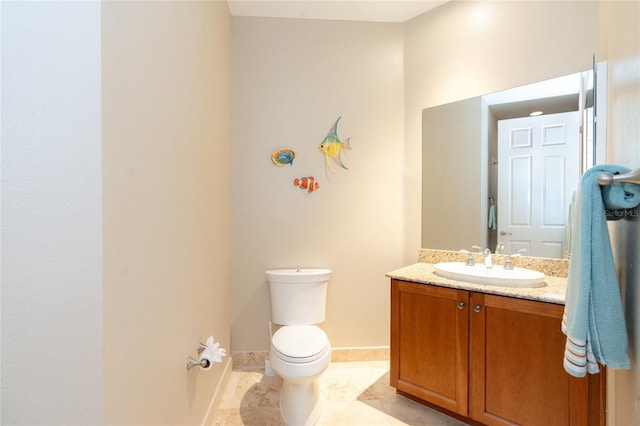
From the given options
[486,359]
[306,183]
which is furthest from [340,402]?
[306,183]

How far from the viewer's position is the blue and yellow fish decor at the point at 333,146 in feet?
8.27

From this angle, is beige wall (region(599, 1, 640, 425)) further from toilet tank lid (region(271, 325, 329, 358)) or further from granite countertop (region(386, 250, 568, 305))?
toilet tank lid (region(271, 325, 329, 358))

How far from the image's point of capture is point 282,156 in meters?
2.48

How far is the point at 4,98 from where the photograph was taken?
704 mm

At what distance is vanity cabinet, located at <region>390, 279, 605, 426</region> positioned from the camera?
1.46m

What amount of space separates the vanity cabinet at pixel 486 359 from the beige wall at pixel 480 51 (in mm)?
686

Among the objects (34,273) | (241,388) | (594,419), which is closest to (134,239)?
(34,273)

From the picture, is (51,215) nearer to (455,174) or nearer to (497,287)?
(497,287)

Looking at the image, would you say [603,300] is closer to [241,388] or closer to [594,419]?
[594,419]

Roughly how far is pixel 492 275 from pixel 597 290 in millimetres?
1053

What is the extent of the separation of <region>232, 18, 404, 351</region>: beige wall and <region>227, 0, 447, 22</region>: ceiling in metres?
0.06

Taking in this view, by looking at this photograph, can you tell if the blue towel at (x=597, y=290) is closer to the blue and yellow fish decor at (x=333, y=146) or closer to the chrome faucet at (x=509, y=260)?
the chrome faucet at (x=509, y=260)

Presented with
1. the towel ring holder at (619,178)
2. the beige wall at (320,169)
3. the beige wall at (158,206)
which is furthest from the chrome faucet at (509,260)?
the beige wall at (158,206)

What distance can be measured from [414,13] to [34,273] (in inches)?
109
